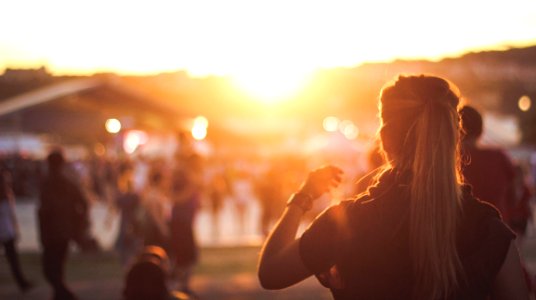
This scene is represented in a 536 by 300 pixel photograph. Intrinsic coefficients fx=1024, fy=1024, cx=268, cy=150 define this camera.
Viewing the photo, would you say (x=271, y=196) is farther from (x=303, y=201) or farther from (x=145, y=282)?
(x=303, y=201)

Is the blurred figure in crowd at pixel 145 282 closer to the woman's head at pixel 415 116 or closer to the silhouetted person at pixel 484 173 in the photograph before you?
the silhouetted person at pixel 484 173

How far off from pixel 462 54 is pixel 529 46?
253 cm

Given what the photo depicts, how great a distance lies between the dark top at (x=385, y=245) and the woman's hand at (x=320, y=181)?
6.2 inches

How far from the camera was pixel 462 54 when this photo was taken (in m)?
34.2

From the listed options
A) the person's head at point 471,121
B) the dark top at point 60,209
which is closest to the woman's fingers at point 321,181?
the person's head at point 471,121

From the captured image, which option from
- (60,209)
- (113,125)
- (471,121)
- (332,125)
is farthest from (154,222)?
(332,125)

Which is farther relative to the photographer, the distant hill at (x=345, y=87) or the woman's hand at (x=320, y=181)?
the distant hill at (x=345, y=87)

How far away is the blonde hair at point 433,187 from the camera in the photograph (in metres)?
2.80

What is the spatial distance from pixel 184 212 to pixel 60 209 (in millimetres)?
1571

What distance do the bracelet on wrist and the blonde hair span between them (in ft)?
1.06

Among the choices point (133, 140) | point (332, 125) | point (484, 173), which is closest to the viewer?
point (484, 173)

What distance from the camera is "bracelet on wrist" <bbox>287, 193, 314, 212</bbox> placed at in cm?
305

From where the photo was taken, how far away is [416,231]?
9.26 ft

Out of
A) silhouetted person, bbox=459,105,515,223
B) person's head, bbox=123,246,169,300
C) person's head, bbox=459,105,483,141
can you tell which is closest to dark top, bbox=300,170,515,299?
person's head, bbox=123,246,169,300
